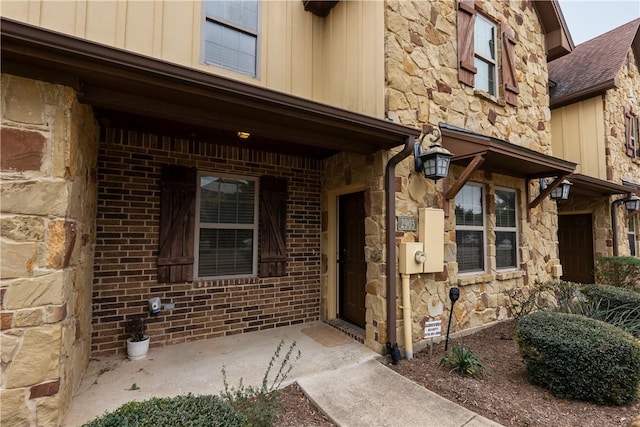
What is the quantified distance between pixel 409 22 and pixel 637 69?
35.2 ft

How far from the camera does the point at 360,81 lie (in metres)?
4.31

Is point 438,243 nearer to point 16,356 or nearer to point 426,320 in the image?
point 426,320

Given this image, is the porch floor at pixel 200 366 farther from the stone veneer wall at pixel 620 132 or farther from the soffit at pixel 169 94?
the stone veneer wall at pixel 620 132

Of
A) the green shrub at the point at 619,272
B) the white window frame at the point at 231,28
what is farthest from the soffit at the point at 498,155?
the green shrub at the point at 619,272

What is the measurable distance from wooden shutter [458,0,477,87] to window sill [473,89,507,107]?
0.54 ft

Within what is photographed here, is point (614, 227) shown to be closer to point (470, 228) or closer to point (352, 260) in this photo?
point (470, 228)

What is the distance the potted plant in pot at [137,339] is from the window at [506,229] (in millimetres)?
5400

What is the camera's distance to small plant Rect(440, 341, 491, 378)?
3334 mm

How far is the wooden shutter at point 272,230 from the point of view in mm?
4672

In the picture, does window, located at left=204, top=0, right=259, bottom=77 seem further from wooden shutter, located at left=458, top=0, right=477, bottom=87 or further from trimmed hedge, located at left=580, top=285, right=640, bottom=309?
trimmed hedge, located at left=580, top=285, right=640, bottom=309

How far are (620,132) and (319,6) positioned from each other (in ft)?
30.9

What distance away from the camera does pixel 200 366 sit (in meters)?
3.42

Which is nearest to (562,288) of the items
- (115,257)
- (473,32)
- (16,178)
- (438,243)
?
(438,243)

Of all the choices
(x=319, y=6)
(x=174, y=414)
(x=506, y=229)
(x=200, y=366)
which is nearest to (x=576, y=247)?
(x=506, y=229)
